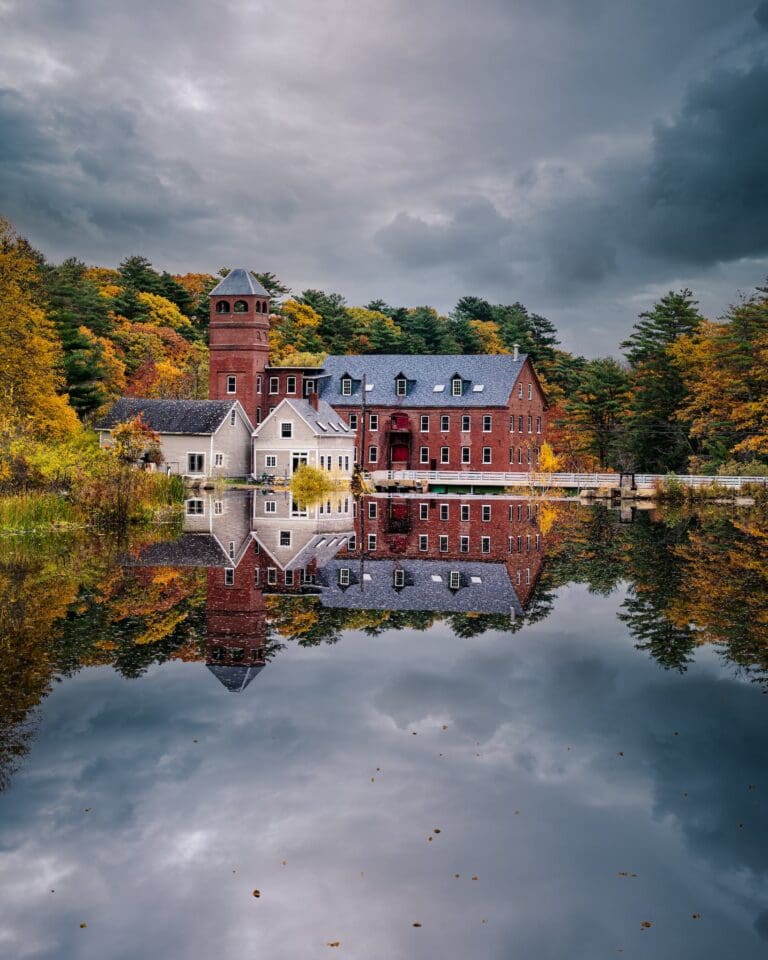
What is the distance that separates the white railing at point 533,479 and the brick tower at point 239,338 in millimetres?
11455

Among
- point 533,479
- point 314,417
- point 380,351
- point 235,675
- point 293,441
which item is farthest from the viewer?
point 380,351

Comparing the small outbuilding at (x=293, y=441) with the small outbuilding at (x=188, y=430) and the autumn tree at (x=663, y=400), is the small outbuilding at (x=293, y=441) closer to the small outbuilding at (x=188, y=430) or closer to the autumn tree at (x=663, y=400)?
the small outbuilding at (x=188, y=430)

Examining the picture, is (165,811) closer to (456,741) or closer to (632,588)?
(456,741)

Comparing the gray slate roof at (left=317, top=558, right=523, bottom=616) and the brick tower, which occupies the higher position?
the brick tower

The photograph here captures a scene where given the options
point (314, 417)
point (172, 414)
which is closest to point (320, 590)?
point (172, 414)

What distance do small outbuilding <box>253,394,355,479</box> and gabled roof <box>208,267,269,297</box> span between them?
372 inches

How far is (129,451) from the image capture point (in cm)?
3394

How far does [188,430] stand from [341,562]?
40414 millimetres

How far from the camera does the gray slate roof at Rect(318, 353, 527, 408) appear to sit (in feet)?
229

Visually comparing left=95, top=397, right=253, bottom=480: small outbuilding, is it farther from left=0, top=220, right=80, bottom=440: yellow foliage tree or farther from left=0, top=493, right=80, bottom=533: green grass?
left=0, top=493, right=80, bottom=533: green grass

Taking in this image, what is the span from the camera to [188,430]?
6025cm

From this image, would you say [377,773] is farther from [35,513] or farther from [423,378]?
[423,378]

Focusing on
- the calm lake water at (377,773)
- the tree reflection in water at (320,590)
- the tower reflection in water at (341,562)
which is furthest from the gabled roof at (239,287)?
the calm lake water at (377,773)

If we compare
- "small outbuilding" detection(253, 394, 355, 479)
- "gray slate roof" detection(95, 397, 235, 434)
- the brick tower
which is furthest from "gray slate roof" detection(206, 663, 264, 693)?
the brick tower
